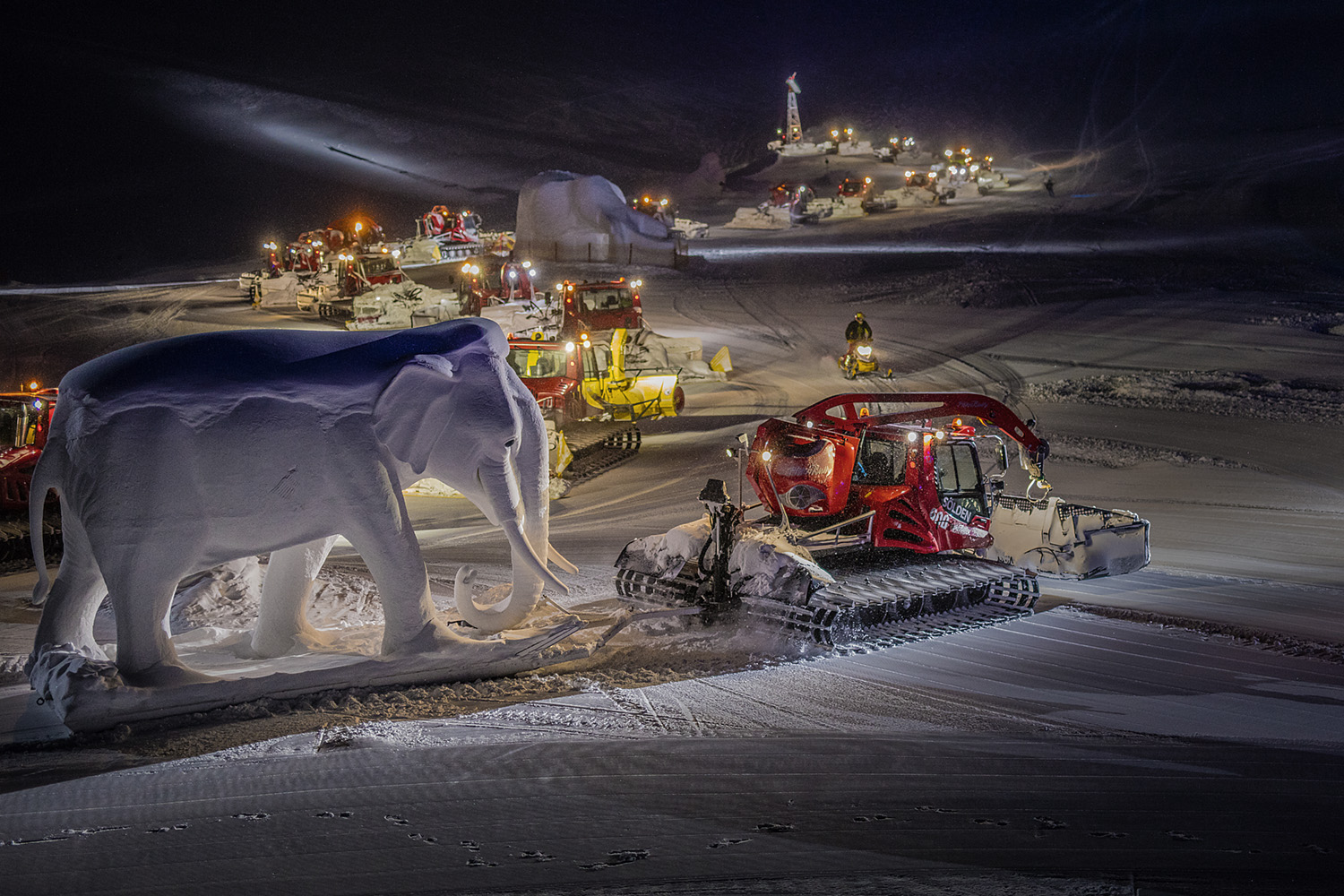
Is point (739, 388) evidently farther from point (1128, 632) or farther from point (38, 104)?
point (38, 104)

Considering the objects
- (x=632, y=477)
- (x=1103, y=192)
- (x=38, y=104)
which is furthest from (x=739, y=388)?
(x=38, y=104)

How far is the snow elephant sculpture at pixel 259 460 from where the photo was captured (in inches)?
263

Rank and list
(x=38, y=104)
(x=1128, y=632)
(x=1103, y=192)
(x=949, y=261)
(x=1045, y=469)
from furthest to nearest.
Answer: (x=38, y=104), (x=1103, y=192), (x=949, y=261), (x=1045, y=469), (x=1128, y=632)

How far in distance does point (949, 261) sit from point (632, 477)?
20.9 meters

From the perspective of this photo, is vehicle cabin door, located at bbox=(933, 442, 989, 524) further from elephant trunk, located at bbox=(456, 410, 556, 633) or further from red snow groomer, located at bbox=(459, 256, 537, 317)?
red snow groomer, located at bbox=(459, 256, 537, 317)

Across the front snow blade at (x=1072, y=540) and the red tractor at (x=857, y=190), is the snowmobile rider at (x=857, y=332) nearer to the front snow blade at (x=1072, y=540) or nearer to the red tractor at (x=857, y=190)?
the front snow blade at (x=1072, y=540)

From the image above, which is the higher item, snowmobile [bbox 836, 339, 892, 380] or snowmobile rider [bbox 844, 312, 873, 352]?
snowmobile rider [bbox 844, 312, 873, 352]

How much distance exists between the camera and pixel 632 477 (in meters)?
15.1

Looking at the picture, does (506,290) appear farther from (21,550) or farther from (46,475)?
(46,475)

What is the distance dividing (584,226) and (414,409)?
92.8 feet

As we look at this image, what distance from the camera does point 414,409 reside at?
7281 mm

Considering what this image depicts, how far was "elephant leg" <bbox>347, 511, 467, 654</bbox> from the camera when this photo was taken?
23.7 ft

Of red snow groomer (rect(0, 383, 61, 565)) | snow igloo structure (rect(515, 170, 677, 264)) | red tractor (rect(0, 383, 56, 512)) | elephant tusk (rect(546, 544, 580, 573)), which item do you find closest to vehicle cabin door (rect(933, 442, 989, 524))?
elephant tusk (rect(546, 544, 580, 573))

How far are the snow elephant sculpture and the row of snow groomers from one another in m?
1.79
